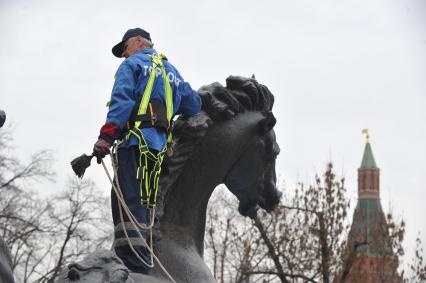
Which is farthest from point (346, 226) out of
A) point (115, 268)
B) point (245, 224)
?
point (115, 268)

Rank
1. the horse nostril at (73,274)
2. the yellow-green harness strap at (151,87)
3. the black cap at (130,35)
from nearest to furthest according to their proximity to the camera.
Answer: the horse nostril at (73,274) → the yellow-green harness strap at (151,87) → the black cap at (130,35)

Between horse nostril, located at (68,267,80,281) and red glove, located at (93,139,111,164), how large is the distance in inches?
41.8

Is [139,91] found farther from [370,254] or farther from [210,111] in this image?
[370,254]

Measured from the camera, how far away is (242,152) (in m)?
5.66

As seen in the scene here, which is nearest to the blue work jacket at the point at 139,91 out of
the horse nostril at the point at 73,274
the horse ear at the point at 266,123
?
the horse ear at the point at 266,123

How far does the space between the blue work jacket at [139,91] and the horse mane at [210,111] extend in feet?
0.53

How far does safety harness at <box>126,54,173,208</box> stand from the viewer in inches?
185

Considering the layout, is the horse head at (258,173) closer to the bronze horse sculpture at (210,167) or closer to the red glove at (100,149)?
the bronze horse sculpture at (210,167)

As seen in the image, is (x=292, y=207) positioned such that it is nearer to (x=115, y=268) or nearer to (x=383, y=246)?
(x=383, y=246)

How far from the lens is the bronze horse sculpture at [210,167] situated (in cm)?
505

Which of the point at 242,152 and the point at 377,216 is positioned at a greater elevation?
the point at 377,216

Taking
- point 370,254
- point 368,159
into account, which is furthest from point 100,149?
point 368,159

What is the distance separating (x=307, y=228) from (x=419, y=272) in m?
3.68

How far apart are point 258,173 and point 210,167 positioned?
0.51 metres
